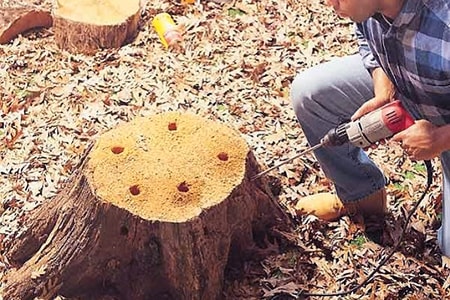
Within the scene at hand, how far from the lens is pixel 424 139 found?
86.7 inches

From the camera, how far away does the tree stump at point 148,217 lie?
7.82 feet

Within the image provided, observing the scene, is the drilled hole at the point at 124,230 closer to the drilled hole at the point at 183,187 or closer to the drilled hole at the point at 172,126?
the drilled hole at the point at 183,187

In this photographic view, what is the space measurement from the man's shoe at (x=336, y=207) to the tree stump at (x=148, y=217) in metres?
0.35

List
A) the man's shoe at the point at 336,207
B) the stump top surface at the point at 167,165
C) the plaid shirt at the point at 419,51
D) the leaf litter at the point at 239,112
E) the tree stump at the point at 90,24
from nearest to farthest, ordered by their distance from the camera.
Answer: the plaid shirt at the point at 419,51
the stump top surface at the point at 167,165
the leaf litter at the point at 239,112
the man's shoe at the point at 336,207
the tree stump at the point at 90,24

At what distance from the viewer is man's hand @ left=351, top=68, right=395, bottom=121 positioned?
2.43m

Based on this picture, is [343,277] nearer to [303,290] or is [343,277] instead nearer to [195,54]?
[303,290]

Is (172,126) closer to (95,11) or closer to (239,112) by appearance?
(239,112)

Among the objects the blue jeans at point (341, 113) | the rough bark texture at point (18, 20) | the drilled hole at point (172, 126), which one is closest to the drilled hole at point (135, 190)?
the drilled hole at point (172, 126)

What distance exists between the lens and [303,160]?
337 centimetres

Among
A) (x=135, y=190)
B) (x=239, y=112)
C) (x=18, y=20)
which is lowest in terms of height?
(x=18, y=20)

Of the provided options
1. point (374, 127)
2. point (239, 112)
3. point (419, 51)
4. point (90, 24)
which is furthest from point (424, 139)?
point (90, 24)

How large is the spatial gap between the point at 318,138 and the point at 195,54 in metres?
1.56

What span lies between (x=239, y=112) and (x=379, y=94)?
4.28 ft

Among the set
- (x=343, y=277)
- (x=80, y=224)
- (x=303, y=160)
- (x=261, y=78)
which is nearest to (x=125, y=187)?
(x=80, y=224)
